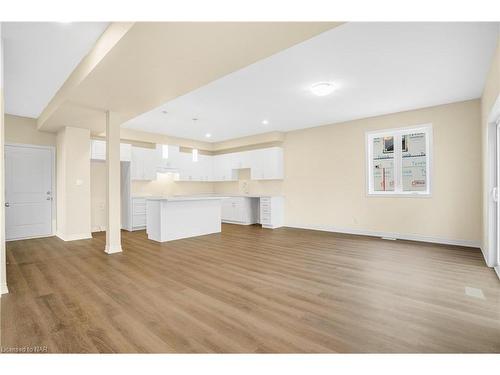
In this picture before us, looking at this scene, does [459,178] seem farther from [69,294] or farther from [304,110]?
[69,294]

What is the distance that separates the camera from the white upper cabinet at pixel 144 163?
7152 millimetres

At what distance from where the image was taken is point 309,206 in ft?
23.3

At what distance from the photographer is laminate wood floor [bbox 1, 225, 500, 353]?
74.5 inches

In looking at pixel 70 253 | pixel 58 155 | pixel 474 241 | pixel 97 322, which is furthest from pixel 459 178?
pixel 58 155

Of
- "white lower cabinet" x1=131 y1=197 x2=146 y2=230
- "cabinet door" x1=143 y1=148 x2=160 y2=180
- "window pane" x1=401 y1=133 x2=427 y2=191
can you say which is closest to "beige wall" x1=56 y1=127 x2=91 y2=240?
"white lower cabinet" x1=131 y1=197 x2=146 y2=230

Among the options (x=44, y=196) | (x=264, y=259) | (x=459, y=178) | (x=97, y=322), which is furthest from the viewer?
(x=44, y=196)

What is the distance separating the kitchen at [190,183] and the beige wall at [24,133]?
0.99 meters

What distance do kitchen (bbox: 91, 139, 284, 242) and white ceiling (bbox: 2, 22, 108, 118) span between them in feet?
7.94

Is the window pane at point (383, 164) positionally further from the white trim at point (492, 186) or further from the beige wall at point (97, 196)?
the beige wall at point (97, 196)

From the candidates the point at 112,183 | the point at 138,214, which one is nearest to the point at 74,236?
the point at 138,214

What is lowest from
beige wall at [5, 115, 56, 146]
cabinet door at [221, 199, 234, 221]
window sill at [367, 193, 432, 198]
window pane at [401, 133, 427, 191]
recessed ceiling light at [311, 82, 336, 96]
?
cabinet door at [221, 199, 234, 221]

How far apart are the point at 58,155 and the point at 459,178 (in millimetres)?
8542

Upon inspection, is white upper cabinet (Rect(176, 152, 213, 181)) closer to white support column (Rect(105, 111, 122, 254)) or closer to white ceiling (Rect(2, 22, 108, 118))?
white support column (Rect(105, 111, 122, 254))

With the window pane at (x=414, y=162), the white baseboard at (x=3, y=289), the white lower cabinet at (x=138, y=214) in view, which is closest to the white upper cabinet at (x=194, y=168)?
the white lower cabinet at (x=138, y=214)
